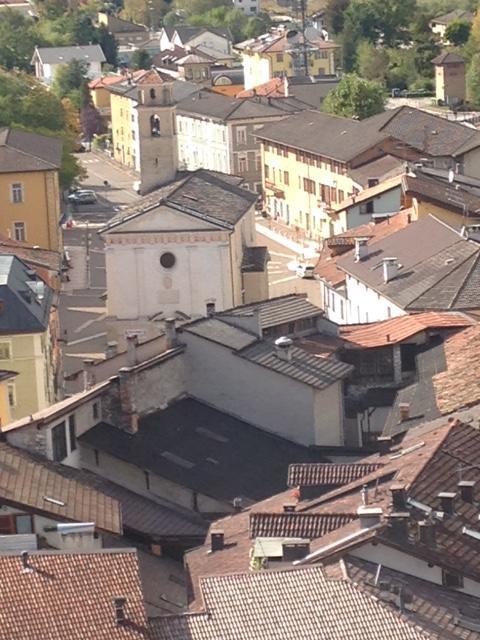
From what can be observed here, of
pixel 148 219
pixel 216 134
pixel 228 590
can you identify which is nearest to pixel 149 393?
pixel 228 590

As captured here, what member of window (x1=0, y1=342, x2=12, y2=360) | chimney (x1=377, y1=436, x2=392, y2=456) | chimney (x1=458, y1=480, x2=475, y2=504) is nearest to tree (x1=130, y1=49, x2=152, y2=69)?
window (x1=0, y1=342, x2=12, y2=360)

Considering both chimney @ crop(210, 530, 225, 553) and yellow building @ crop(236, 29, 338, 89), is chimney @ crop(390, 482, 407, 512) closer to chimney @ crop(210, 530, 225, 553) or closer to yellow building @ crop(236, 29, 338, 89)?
chimney @ crop(210, 530, 225, 553)

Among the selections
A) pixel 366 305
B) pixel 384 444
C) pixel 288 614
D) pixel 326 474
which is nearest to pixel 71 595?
pixel 288 614

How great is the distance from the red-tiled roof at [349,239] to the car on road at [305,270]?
6163 mm

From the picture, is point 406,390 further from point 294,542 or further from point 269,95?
point 269,95

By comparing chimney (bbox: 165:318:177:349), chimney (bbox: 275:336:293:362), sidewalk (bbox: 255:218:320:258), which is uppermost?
chimney (bbox: 165:318:177:349)

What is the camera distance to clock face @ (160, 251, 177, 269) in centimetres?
5453

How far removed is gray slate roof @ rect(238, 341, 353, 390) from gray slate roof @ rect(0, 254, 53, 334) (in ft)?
20.4

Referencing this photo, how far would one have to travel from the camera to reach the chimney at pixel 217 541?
91.0 ft

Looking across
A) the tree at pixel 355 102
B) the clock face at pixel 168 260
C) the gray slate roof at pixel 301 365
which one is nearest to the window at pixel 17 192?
the clock face at pixel 168 260

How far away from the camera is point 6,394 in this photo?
136 ft

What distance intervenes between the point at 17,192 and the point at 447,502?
39.8m

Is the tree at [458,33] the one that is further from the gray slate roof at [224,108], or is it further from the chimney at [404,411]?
the chimney at [404,411]

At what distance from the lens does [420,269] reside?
47750 mm
